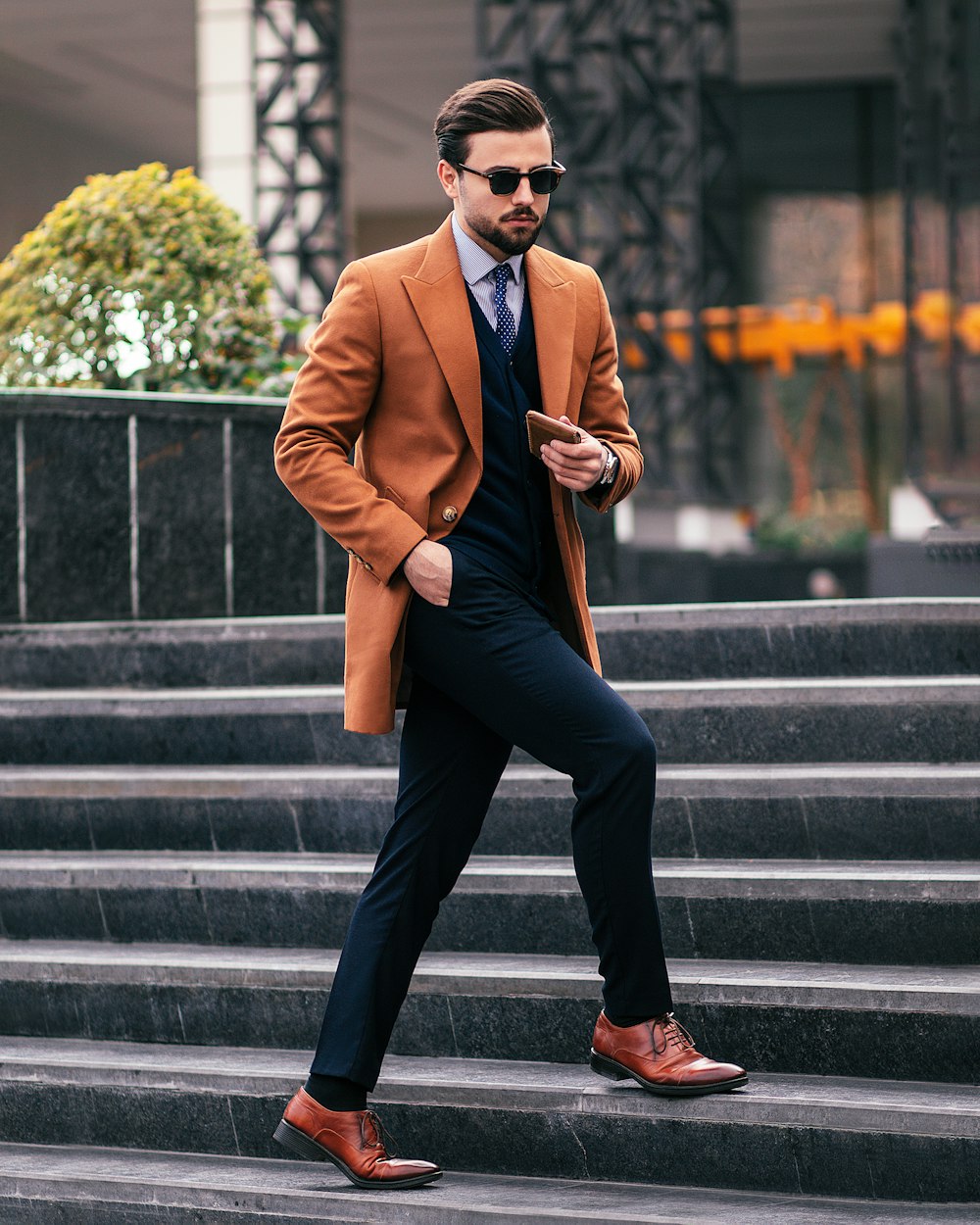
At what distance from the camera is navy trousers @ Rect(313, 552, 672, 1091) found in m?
3.46

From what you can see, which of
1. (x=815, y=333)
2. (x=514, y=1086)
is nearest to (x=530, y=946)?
(x=514, y=1086)

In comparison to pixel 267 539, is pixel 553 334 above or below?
above

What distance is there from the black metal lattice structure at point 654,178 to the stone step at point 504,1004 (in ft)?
40.0

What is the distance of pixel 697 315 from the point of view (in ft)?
60.2

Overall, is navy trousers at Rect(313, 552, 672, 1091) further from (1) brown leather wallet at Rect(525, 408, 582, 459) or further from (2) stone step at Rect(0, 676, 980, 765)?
(2) stone step at Rect(0, 676, 980, 765)

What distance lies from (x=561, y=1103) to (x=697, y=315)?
15.2 metres

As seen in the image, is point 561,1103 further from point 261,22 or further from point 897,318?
point 897,318

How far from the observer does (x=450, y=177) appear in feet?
11.4

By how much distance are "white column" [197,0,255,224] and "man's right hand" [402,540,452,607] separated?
16504 mm

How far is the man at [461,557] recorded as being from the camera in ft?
11.3

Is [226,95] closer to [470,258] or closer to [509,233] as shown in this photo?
[470,258]

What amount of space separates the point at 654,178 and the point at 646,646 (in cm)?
1303

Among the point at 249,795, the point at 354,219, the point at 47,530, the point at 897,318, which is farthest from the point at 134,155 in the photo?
the point at 249,795

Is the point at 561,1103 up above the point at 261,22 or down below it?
below
